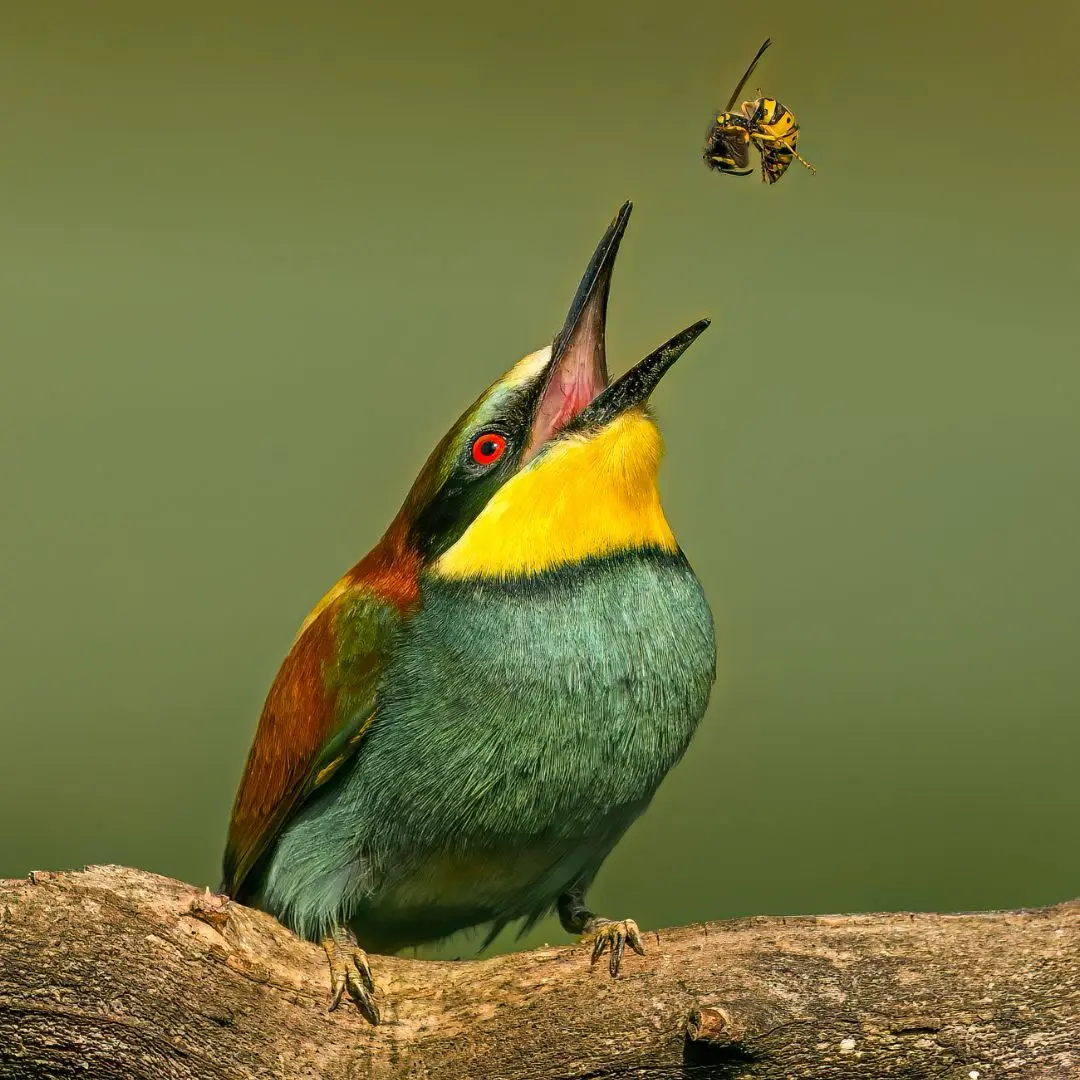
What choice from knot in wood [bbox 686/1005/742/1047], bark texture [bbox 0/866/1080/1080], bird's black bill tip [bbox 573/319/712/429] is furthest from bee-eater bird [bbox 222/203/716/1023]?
knot in wood [bbox 686/1005/742/1047]

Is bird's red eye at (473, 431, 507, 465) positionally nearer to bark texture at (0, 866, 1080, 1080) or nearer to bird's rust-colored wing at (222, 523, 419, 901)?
bird's rust-colored wing at (222, 523, 419, 901)

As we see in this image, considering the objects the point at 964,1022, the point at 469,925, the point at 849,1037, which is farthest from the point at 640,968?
the point at 469,925

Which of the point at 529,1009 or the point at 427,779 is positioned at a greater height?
the point at 427,779

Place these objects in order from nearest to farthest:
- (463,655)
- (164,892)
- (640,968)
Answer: (164,892) < (640,968) < (463,655)

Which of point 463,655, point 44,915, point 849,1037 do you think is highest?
point 463,655

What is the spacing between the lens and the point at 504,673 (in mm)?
1827

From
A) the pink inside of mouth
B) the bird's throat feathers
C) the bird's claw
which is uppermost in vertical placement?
the pink inside of mouth

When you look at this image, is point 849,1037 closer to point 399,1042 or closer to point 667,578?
point 399,1042

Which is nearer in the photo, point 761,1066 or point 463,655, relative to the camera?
point 761,1066

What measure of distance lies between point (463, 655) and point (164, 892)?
18.8 inches

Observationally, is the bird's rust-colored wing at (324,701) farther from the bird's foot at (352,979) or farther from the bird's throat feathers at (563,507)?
the bird's foot at (352,979)

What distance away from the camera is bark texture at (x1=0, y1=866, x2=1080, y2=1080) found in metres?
1.45

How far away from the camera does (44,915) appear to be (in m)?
1.45

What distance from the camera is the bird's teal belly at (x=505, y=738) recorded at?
1828 millimetres
